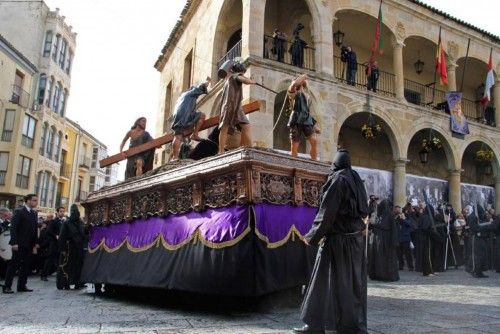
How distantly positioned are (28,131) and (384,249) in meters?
26.8

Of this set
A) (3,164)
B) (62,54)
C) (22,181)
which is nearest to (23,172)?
(22,181)

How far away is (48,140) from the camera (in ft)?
103

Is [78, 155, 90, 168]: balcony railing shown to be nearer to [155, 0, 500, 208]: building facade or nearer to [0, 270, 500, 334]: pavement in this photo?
[155, 0, 500, 208]: building facade

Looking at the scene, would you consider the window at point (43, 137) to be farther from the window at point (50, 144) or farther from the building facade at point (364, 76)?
the building facade at point (364, 76)

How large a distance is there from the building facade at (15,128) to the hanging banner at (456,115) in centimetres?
2521

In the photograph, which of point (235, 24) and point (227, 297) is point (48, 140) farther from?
point (227, 297)

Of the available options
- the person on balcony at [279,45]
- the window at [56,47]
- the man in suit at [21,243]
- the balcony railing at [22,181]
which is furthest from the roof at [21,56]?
the man in suit at [21,243]

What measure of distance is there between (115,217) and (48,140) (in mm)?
27748

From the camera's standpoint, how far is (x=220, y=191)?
5074 mm

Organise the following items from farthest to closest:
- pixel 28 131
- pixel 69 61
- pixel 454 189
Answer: pixel 69 61, pixel 28 131, pixel 454 189

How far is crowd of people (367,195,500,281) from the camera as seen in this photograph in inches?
364

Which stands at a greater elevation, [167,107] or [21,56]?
[21,56]

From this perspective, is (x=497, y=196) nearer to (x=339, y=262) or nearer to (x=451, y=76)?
(x=451, y=76)

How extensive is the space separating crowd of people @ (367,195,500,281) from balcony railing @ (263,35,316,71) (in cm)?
551
